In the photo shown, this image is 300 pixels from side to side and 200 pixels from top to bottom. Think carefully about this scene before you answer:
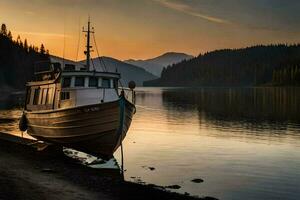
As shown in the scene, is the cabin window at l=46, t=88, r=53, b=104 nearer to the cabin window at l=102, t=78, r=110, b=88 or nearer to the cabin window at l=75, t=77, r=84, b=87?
the cabin window at l=75, t=77, r=84, b=87

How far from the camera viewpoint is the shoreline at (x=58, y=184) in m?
16.0

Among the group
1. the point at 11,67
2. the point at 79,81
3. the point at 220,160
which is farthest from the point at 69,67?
the point at 11,67

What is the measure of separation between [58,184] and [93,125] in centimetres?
814

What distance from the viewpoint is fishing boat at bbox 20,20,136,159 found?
2531 centimetres

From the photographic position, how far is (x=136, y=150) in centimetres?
3647

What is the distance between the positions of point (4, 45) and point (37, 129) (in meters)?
163

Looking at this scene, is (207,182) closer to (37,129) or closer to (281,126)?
(37,129)

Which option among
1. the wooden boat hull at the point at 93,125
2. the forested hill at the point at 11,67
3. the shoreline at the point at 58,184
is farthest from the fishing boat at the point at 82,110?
the forested hill at the point at 11,67

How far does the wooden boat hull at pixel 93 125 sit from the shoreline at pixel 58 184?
273 centimetres

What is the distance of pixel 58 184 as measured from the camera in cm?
1769

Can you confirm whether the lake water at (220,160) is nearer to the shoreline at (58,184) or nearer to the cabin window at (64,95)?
the shoreline at (58,184)

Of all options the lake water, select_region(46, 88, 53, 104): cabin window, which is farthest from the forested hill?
select_region(46, 88, 53, 104): cabin window

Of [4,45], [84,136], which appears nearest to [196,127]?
[84,136]

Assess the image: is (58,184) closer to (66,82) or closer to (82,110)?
Result: (82,110)
